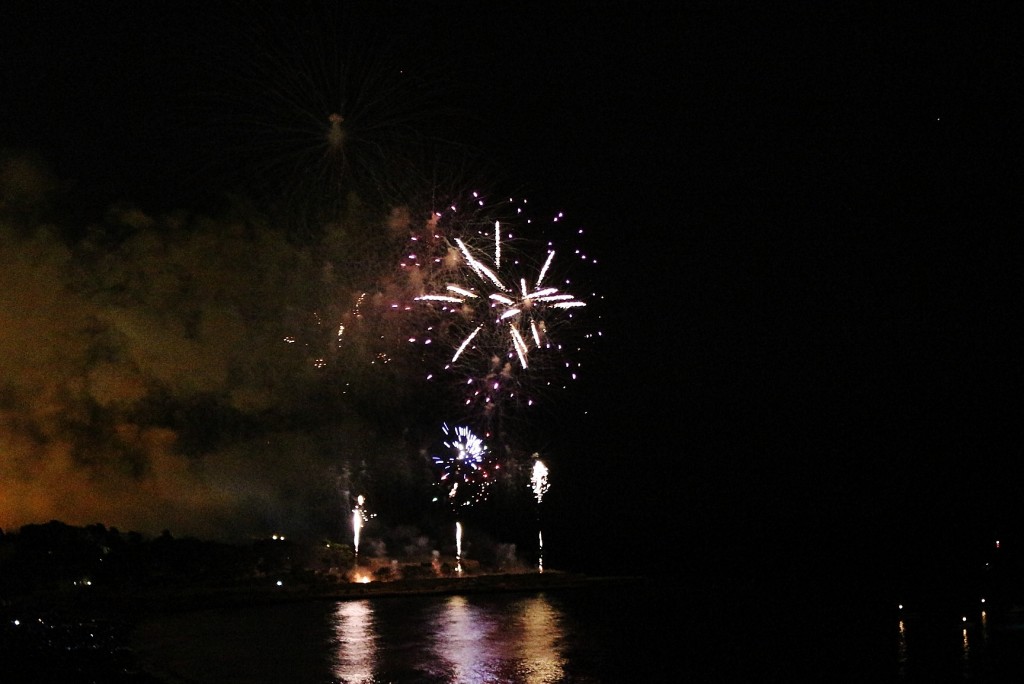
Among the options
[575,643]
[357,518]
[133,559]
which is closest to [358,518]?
[357,518]

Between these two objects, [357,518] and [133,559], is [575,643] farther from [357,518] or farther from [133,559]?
[357,518]

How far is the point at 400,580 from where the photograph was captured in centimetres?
2247

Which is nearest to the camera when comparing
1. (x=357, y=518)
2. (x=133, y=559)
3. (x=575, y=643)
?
(x=575, y=643)

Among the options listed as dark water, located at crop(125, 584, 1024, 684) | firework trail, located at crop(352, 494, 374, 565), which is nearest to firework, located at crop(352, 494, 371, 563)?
firework trail, located at crop(352, 494, 374, 565)

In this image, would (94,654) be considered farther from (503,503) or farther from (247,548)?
(503,503)

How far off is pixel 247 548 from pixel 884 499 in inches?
1191

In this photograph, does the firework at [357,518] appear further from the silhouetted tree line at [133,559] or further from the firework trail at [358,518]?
the silhouetted tree line at [133,559]

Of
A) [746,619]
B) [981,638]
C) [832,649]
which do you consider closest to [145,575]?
[746,619]

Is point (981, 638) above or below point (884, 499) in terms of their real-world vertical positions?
below

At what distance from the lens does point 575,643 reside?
13398mm

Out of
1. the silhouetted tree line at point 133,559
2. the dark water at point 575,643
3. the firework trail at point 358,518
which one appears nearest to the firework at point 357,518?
the firework trail at point 358,518

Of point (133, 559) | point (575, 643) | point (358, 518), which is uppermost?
point (358, 518)

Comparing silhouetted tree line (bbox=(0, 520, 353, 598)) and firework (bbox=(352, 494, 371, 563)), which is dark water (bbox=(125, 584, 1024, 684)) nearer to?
silhouetted tree line (bbox=(0, 520, 353, 598))

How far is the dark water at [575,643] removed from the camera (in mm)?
11102
